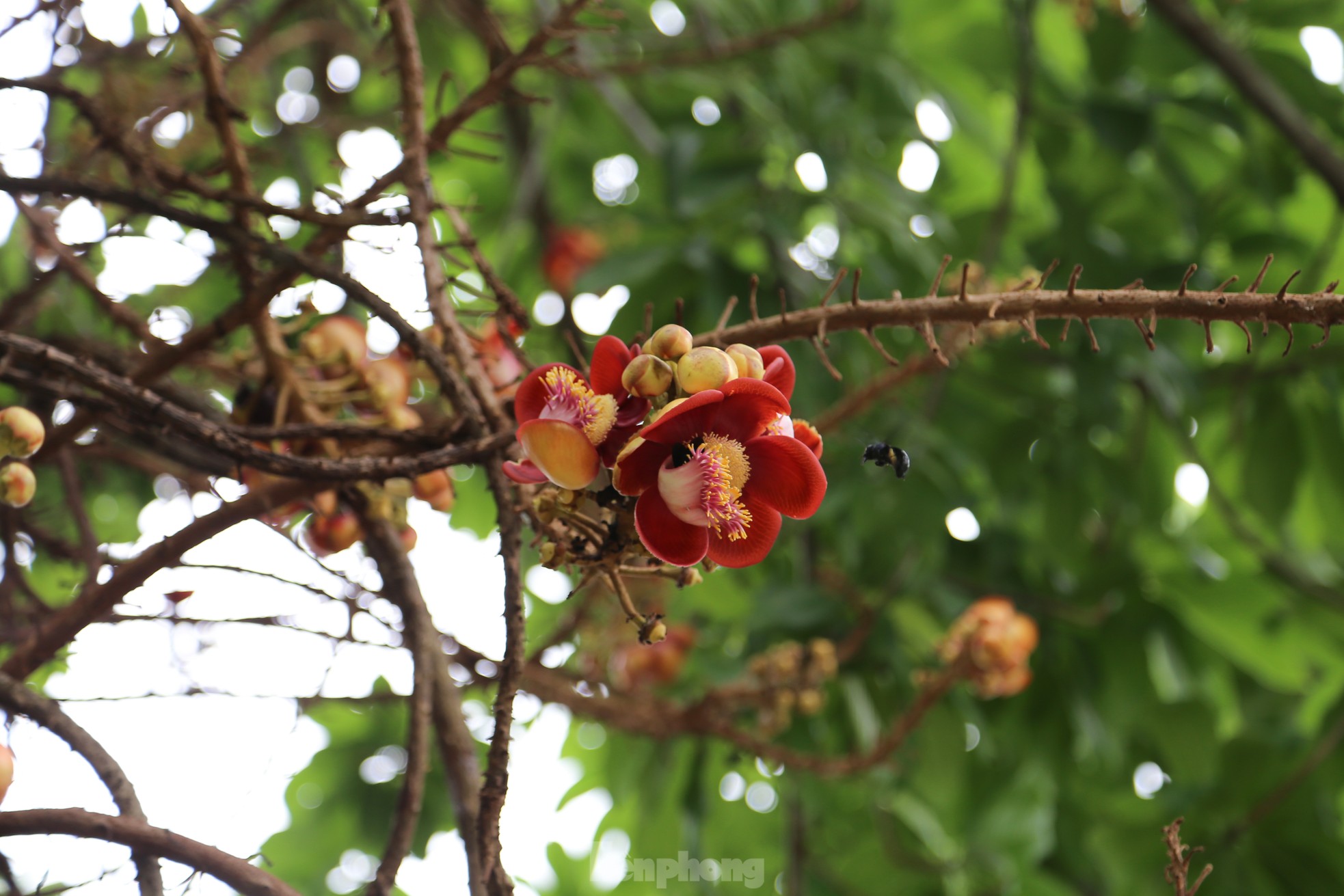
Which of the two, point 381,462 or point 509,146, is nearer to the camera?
point 381,462

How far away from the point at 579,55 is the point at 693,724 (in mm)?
1064

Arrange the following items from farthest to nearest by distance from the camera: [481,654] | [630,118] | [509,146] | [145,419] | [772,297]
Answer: [509,146], [630,118], [772,297], [481,654], [145,419]

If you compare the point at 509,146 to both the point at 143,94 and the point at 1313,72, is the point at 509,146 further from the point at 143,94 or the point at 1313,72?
the point at 1313,72

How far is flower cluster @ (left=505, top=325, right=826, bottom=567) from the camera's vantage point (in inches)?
23.5

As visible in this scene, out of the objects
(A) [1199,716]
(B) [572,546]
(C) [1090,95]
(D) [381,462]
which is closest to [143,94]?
(D) [381,462]

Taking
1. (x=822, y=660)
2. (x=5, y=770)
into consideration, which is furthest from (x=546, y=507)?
(x=822, y=660)

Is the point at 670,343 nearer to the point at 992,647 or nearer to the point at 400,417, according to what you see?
the point at 400,417

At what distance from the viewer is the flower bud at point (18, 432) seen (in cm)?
73

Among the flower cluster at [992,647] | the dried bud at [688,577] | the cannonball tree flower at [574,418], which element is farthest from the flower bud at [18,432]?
the flower cluster at [992,647]

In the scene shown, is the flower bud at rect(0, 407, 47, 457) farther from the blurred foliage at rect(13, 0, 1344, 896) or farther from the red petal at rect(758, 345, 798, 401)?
the blurred foliage at rect(13, 0, 1344, 896)

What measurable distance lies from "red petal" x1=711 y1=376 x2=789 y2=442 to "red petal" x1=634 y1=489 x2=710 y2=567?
55mm

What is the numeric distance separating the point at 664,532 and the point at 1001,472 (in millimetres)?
1514

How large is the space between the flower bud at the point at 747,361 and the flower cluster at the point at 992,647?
3.00 feet

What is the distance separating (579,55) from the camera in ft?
5.69
